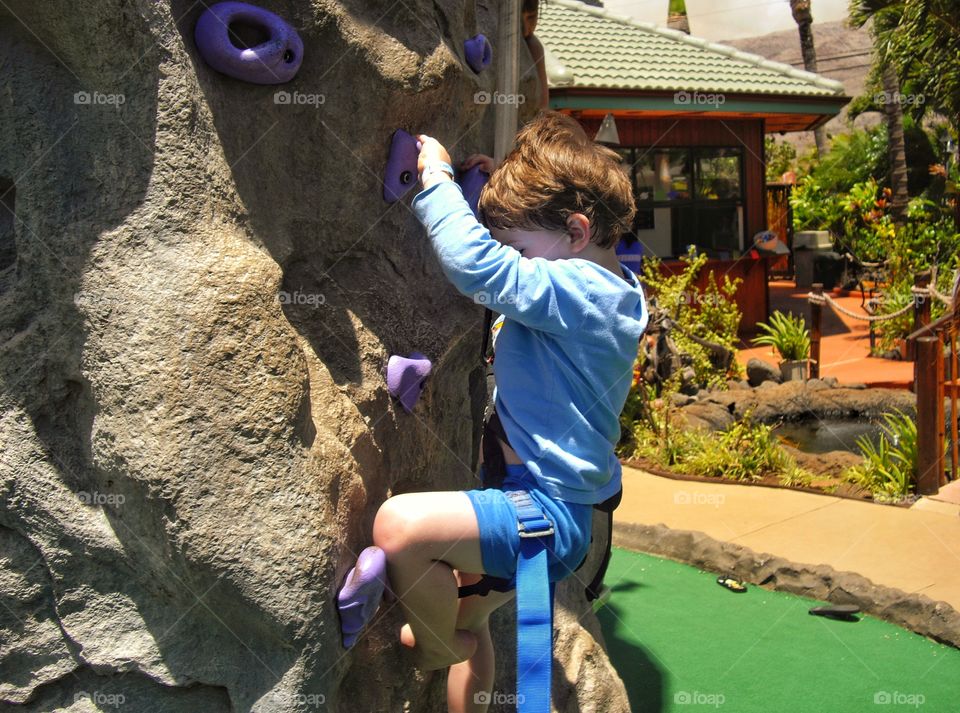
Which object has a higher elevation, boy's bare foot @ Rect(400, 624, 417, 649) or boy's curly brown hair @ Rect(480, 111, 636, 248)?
boy's curly brown hair @ Rect(480, 111, 636, 248)

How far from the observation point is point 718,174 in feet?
49.5

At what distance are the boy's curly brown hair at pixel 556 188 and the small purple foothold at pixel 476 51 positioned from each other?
1.71 feet

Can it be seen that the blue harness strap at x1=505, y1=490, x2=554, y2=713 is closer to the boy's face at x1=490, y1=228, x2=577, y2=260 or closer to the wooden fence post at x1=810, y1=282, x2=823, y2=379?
the boy's face at x1=490, y1=228, x2=577, y2=260

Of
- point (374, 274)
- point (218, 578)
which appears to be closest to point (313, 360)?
point (374, 274)

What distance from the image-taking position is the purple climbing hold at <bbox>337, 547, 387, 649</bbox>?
7.23 ft

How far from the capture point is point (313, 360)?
2.41 metres

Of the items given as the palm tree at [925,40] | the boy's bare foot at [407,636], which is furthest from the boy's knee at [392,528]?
the palm tree at [925,40]

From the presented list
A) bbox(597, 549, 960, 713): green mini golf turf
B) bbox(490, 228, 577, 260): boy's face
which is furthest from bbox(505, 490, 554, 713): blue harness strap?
bbox(597, 549, 960, 713): green mini golf turf

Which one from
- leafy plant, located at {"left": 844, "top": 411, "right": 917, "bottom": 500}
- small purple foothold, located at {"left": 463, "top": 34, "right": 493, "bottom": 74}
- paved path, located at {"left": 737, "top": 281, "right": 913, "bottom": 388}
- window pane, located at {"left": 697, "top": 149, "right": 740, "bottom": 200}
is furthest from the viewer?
window pane, located at {"left": 697, "top": 149, "right": 740, "bottom": 200}

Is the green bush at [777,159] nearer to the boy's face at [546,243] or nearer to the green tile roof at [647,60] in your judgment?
the green tile roof at [647,60]

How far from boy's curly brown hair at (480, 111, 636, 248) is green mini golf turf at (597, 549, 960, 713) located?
7.38 ft

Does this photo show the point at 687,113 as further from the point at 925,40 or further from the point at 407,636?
the point at 407,636

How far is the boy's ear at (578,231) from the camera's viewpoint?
7.97 ft

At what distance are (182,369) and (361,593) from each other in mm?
627
